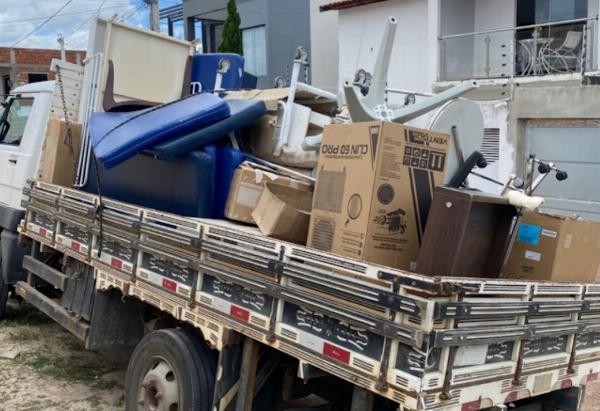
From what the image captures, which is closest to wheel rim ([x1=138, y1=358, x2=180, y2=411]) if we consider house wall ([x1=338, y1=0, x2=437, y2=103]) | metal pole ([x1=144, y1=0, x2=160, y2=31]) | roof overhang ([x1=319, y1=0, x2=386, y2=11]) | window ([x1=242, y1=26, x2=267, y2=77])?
house wall ([x1=338, y1=0, x2=437, y2=103])

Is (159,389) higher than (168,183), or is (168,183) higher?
(168,183)

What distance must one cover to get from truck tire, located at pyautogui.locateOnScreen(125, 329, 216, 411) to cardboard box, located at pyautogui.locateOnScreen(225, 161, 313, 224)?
0.73 m

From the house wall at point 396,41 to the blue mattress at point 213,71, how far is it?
9303mm

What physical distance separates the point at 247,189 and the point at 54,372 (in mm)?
2559

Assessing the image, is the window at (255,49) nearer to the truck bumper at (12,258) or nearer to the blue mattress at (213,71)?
the blue mattress at (213,71)

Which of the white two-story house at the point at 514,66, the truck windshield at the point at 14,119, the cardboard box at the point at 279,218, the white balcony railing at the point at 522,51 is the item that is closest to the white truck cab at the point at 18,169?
the truck windshield at the point at 14,119

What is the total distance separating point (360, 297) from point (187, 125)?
179cm

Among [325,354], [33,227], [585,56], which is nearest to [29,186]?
[33,227]

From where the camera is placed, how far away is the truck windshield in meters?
6.04

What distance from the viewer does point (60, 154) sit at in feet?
17.4

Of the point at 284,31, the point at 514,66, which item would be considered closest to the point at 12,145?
the point at 514,66

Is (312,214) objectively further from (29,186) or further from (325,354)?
(29,186)

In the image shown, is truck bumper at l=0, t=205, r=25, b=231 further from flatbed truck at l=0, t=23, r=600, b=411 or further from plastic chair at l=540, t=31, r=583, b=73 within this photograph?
plastic chair at l=540, t=31, r=583, b=73

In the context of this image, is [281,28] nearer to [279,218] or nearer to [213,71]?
[213,71]
